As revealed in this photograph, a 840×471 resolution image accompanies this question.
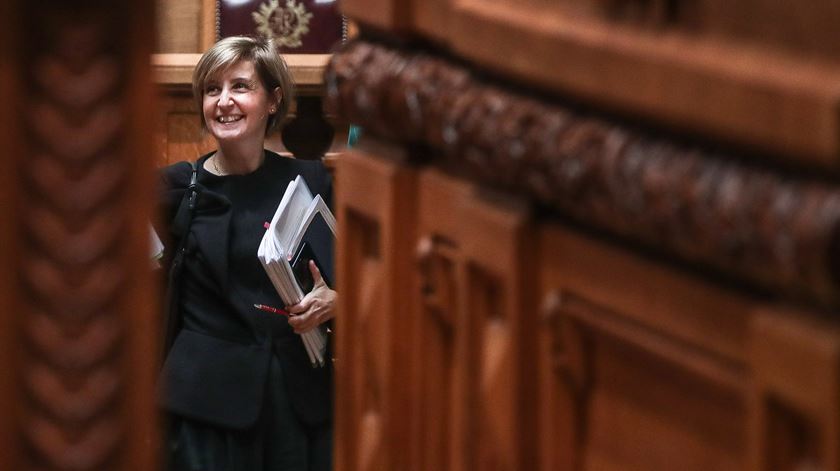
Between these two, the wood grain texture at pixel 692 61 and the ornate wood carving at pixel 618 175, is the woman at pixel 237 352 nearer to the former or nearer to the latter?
the ornate wood carving at pixel 618 175

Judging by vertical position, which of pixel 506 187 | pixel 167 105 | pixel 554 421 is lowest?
pixel 167 105

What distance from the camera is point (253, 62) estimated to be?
3.33 metres

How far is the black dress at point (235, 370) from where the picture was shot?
2967 millimetres

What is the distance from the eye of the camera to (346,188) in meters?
1.23

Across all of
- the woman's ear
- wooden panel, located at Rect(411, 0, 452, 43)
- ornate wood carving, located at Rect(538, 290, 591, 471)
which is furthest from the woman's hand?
ornate wood carving, located at Rect(538, 290, 591, 471)

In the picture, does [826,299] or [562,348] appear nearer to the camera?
[826,299]

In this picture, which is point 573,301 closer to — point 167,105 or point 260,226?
point 260,226

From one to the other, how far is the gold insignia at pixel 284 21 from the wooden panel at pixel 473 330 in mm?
3636

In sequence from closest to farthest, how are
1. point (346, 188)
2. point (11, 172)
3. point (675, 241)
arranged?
point (11, 172)
point (675, 241)
point (346, 188)

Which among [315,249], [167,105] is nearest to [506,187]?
[315,249]

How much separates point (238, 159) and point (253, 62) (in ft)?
0.81

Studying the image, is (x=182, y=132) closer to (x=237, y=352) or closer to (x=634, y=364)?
(x=237, y=352)

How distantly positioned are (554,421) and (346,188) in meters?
0.37

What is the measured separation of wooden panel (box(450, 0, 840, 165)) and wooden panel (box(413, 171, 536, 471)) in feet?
0.36
